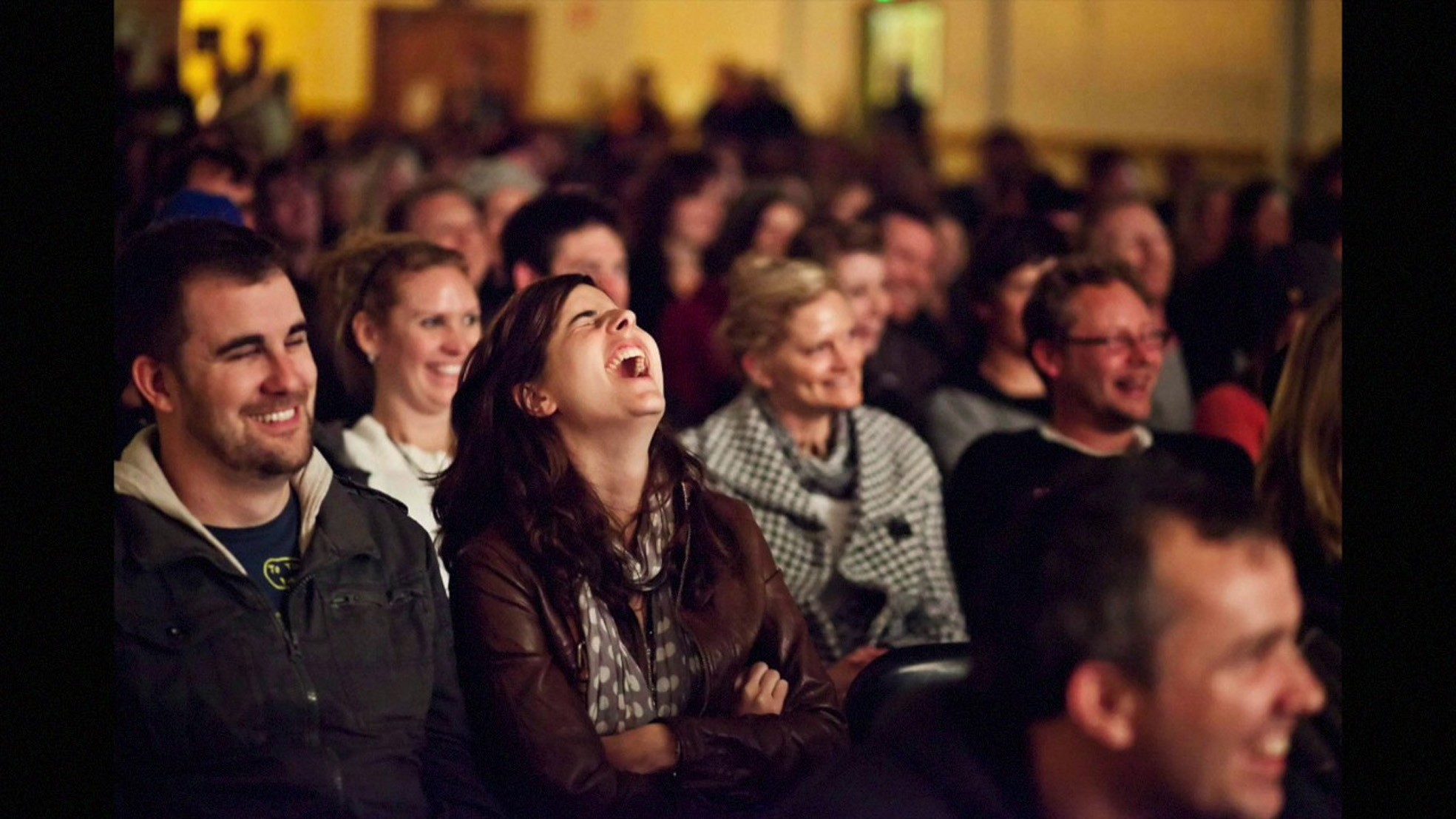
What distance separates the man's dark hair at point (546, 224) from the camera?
3.47 meters

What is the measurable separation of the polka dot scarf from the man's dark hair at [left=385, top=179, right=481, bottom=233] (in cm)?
226

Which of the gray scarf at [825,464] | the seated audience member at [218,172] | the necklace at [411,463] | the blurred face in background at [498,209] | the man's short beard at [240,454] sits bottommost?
the gray scarf at [825,464]

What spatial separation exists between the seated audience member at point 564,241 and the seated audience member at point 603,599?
109 centimetres

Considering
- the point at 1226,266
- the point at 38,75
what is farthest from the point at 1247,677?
the point at 1226,266

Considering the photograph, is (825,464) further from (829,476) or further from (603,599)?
(603,599)

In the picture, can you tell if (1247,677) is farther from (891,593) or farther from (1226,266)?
(1226,266)

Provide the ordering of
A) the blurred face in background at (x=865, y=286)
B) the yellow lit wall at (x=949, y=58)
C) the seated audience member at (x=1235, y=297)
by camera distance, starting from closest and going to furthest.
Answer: the blurred face in background at (x=865, y=286) → the seated audience member at (x=1235, y=297) → the yellow lit wall at (x=949, y=58)

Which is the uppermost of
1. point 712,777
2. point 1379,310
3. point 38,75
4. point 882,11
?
point 882,11

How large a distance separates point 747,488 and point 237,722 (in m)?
1.22

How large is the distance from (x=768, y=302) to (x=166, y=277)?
1.45 m

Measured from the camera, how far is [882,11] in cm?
1206

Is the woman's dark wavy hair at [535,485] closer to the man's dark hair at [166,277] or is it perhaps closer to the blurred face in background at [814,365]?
the man's dark hair at [166,277]

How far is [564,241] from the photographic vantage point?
3455 millimetres

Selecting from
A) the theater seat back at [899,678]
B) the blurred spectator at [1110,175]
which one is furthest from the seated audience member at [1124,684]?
the blurred spectator at [1110,175]
